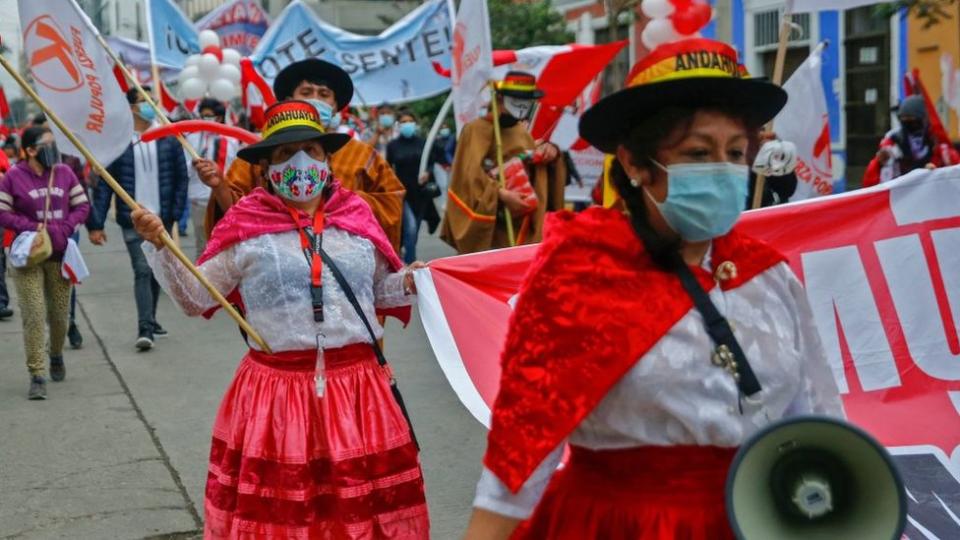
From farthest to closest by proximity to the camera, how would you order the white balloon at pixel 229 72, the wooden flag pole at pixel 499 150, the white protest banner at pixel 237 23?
A: the white protest banner at pixel 237 23
the white balloon at pixel 229 72
the wooden flag pole at pixel 499 150

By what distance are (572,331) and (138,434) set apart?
219 inches

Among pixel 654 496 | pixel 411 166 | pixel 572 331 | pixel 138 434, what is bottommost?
pixel 138 434

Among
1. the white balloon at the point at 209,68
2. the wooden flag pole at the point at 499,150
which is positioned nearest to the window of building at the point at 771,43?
the white balloon at the point at 209,68

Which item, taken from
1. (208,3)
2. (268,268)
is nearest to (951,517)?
(268,268)

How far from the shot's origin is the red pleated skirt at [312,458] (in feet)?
14.6

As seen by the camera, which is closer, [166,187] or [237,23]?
[166,187]

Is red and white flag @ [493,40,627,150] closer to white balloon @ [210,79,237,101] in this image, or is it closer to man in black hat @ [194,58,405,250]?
white balloon @ [210,79,237,101]

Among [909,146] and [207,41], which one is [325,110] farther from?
[207,41]

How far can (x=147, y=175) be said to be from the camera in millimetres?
11477

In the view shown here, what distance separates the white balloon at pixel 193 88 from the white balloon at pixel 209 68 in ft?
0.22

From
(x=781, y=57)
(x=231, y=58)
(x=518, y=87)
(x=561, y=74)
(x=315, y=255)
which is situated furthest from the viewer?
(x=231, y=58)

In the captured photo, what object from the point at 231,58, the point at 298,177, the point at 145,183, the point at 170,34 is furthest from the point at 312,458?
the point at 231,58

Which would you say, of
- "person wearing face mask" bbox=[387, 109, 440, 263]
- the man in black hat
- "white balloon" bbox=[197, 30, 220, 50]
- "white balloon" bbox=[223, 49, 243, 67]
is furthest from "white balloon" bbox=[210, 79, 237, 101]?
the man in black hat

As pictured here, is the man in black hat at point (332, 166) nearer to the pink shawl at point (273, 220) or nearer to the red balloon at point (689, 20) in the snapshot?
the pink shawl at point (273, 220)
